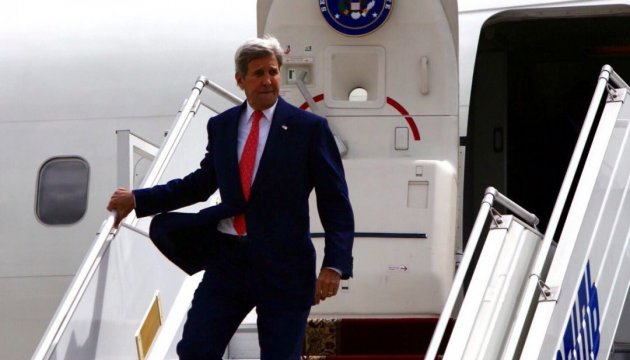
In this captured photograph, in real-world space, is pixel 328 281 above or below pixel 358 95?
below

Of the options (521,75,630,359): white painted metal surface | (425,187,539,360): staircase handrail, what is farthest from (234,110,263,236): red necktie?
(521,75,630,359): white painted metal surface

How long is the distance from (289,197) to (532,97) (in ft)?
15.1

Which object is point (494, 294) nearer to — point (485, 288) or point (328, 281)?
point (485, 288)

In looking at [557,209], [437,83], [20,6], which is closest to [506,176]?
[437,83]

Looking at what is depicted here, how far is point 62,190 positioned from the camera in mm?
7980

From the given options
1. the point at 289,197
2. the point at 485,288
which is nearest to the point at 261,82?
the point at 289,197

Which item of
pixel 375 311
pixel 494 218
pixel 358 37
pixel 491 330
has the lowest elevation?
pixel 375 311

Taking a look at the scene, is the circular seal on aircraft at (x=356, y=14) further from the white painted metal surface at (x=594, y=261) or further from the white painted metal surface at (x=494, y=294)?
the white painted metal surface at (x=494, y=294)

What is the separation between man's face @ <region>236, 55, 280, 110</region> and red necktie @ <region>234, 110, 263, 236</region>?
66 millimetres

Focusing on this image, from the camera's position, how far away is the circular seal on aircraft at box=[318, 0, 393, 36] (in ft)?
21.8

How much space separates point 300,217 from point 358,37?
94.5 inches

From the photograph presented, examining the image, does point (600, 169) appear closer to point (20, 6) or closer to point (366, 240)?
point (366, 240)

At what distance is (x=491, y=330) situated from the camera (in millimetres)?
4562

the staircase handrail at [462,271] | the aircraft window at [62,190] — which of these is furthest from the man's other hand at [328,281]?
the aircraft window at [62,190]
